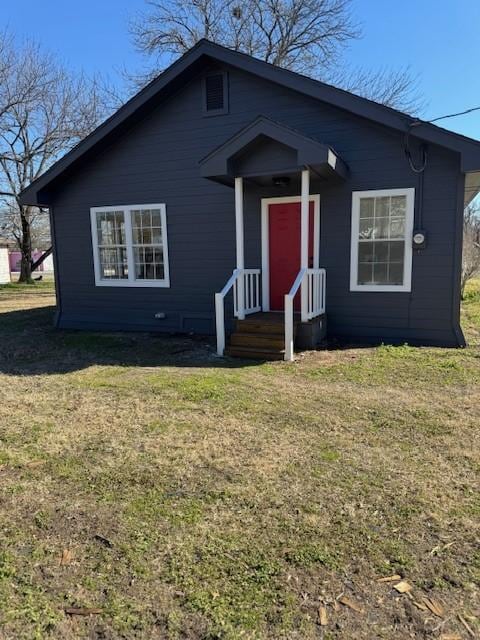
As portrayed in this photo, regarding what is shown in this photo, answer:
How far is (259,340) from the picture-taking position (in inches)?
251

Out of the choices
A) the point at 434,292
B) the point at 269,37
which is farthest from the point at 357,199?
the point at 269,37

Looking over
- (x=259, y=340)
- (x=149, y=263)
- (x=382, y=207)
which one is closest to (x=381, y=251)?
(x=382, y=207)

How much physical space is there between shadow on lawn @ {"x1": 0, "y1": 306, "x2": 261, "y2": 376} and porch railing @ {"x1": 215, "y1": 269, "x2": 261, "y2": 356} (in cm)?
45

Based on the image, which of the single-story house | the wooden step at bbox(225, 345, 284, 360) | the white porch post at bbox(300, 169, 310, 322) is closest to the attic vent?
the single-story house

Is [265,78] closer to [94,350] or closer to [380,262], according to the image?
[380,262]

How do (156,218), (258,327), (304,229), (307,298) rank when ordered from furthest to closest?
1. (156,218)
2. (307,298)
3. (258,327)
4. (304,229)

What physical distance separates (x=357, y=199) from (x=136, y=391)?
15.3 feet

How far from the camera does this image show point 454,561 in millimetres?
2078

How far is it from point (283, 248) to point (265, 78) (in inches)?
111

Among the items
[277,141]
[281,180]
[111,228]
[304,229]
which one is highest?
[277,141]

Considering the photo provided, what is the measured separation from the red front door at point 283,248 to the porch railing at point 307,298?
→ 21.4 inches

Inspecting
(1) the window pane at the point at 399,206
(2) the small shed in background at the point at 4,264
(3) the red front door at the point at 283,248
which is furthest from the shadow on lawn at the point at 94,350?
(2) the small shed in background at the point at 4,264

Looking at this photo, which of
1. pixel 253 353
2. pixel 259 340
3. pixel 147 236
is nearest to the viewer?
pixel 253 353

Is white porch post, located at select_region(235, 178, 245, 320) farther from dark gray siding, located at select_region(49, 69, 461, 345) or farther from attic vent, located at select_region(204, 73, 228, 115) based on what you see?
attic vent, located at select_region(204, 73, 228, 115)
